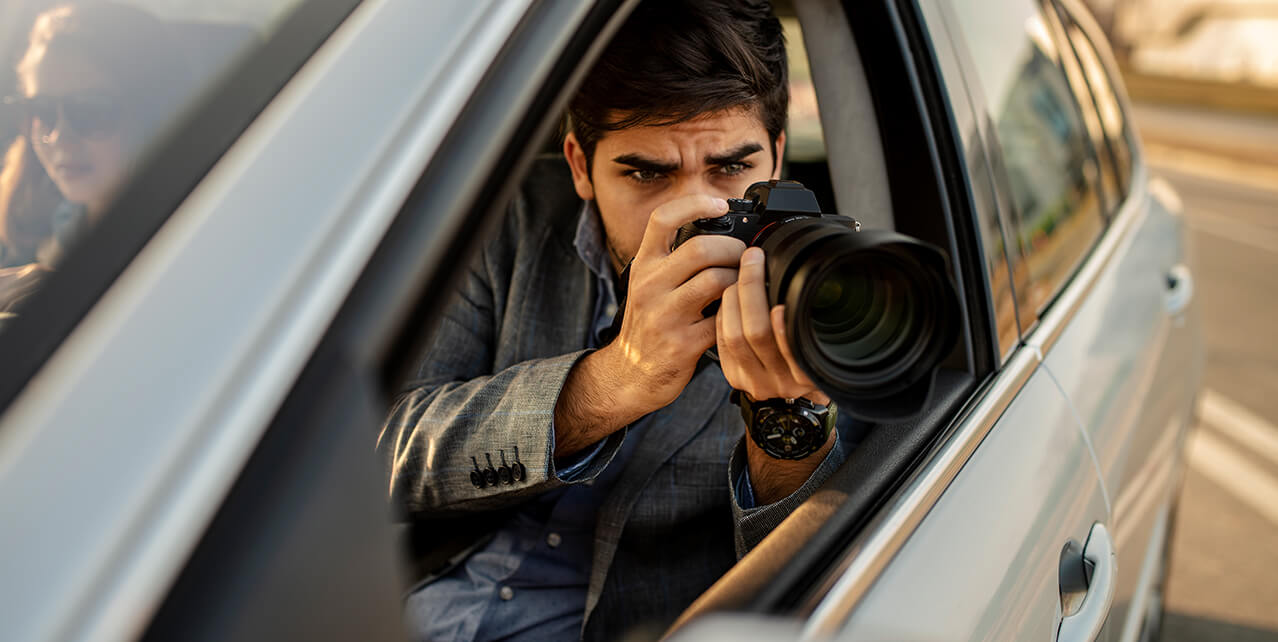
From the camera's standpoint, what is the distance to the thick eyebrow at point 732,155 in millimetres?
1513

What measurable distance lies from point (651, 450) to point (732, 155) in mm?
482

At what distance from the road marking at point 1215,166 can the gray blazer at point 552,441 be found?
1277 cm

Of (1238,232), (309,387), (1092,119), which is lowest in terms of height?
(309,387)

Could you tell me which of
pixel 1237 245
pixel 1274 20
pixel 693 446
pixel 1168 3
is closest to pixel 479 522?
pixel 693 446

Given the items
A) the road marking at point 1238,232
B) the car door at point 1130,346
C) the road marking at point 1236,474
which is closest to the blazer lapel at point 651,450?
the car door at point 1130,346

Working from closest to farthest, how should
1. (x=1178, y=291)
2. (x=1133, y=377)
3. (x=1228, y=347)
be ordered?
(x=1133, y=377), (x=1178, y=291), (x=1228, y=347)

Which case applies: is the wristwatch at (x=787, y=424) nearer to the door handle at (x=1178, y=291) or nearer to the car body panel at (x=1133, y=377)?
the car body panel at (x=1133, y=377)

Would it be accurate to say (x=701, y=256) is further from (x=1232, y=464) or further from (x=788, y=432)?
(x=1232, y=464)

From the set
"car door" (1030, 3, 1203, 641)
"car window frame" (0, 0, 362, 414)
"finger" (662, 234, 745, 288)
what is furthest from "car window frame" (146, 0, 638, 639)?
"car door" (1030, 3, 1203, 641)

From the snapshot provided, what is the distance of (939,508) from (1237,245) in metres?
8.89

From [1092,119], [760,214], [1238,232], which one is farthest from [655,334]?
[1238,232]

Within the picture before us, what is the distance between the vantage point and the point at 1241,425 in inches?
177

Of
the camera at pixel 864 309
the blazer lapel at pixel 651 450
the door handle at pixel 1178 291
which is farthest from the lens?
the door handle at pixel 1178 291

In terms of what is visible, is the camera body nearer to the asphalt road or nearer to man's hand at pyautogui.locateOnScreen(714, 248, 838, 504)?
man's hand at pyautogui.locateOnScreen(714, 248, 838, 504)
